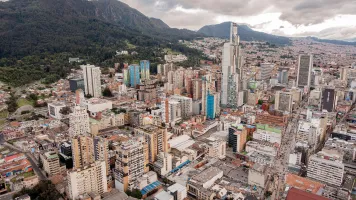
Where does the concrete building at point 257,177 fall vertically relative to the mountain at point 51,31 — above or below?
below

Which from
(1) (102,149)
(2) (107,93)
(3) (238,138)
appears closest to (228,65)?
(3) (238,138)

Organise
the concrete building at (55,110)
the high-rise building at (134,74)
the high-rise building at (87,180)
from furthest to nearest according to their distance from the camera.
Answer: the high-rise building at (134,74), the concrete building at (55,110), the high-rise building at (87,180)

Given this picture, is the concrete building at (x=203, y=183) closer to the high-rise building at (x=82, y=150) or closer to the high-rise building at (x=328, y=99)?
the high-rise building at (x=82, y=150)

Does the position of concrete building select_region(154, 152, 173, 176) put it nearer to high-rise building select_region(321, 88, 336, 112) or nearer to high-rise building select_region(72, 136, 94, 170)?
high-rise building select_region(72, 136, 94, 170)

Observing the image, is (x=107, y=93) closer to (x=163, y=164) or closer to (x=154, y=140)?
(x=154, y=140)

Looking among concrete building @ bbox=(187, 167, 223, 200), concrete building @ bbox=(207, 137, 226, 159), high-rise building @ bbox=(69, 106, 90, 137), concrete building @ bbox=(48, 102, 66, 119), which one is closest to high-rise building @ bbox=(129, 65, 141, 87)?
concrete building @ bbox=(48, 102, 66, 119)

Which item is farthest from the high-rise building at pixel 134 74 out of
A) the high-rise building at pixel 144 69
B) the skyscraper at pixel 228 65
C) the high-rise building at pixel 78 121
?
the high-rise building at pixel 78 121
